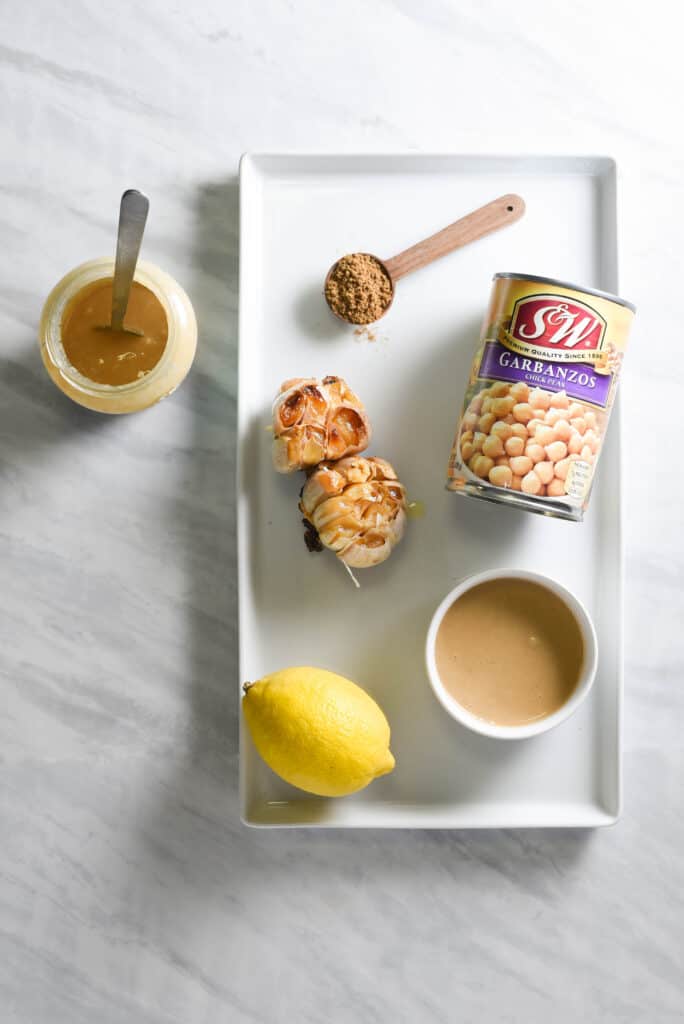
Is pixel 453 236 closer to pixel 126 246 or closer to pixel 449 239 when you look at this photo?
pixel 449 239

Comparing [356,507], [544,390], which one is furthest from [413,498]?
[544,390]

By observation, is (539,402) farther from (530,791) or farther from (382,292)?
(530,791)

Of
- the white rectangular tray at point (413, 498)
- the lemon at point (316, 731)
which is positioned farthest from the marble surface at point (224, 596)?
the lemon at point (316, 731)

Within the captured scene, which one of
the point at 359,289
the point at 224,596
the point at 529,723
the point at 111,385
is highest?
the point at 359,289

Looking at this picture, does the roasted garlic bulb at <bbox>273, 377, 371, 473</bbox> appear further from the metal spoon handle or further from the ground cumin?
the metal spoon handle


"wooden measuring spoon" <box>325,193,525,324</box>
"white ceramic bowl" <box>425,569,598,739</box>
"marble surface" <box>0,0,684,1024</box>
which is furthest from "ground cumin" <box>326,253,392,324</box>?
"white ceramic bowl" <box>425,569,598,739</box>

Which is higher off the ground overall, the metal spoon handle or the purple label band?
the metal spoon handle
